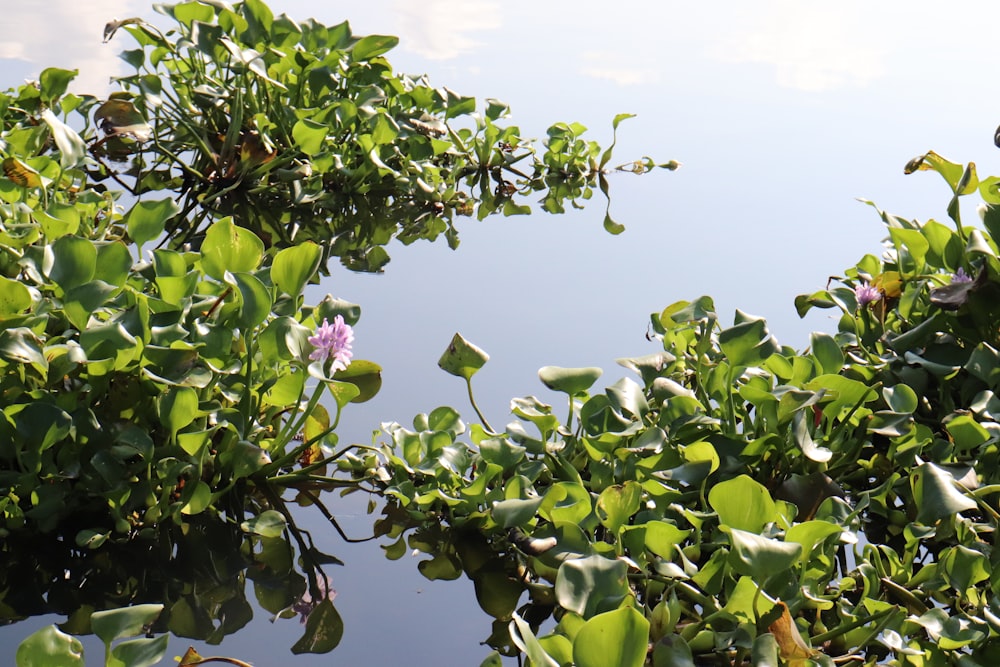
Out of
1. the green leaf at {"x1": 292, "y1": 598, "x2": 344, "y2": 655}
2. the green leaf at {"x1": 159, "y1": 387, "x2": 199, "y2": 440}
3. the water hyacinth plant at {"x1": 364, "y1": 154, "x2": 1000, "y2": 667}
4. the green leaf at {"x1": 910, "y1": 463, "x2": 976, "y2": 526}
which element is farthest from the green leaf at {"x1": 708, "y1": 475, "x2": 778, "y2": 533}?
the green leaf at {"x1": 159, "y1": 387, "x2": 199, "y2": 440}

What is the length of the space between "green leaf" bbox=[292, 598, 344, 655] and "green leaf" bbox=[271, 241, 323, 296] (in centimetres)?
27

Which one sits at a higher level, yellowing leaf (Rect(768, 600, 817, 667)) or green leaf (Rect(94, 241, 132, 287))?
green leaf (Rect(94, 241, 132, 287))

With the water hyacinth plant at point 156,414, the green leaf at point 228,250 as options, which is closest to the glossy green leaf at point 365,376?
the water hyacinth plant at point 156,414

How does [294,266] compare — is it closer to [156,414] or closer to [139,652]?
[156,414]

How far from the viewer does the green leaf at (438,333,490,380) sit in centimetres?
89

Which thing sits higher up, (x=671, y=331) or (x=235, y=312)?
(x=235, y=312)

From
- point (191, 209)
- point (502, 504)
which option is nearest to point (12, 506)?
point (502, 504)

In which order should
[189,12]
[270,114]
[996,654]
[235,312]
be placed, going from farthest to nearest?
[270,114] < [189,12] < [235,312] < [996,654]

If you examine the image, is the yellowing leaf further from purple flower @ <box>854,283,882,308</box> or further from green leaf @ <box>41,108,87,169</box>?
green leaf @ <box>41,108,87,169</box>

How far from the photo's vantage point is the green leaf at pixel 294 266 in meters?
0.81

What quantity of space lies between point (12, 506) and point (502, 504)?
386mm

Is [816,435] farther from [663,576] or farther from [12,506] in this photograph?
[12,506]

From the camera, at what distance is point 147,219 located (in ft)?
2.93

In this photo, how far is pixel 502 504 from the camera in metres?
0.72
